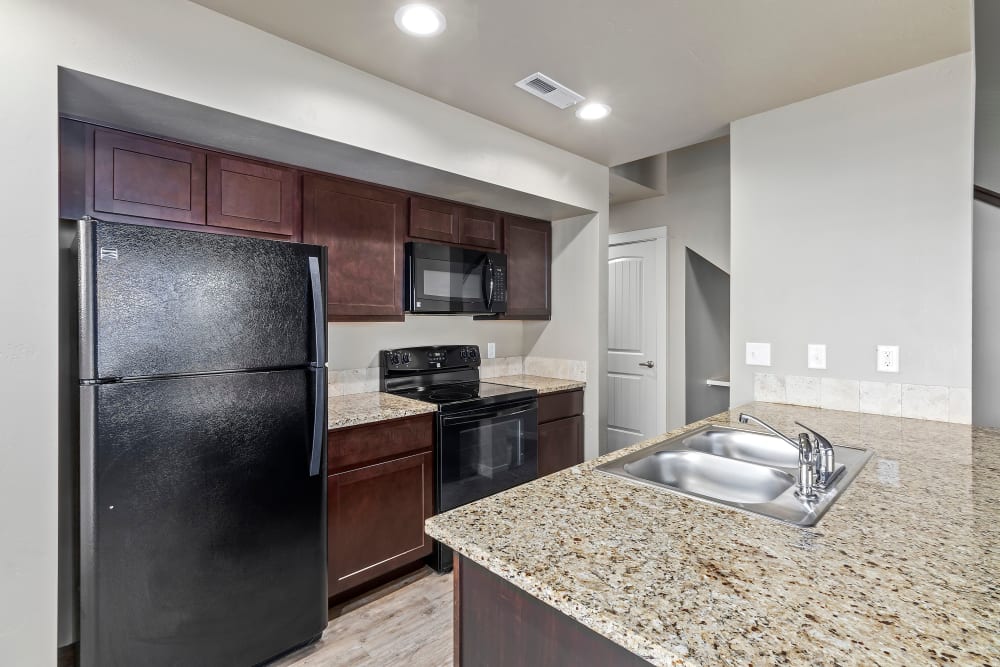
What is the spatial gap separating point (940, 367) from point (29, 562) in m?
3.25

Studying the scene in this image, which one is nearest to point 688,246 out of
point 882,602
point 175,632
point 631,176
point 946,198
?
point 631,176

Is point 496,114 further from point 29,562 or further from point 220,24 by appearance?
point 29,562

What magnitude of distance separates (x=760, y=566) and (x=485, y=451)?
199 centimetres

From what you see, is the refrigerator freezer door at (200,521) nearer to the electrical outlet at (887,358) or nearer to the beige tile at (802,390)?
the beige tile at (802,390)

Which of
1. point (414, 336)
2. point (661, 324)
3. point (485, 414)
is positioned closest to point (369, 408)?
point (485, 414)

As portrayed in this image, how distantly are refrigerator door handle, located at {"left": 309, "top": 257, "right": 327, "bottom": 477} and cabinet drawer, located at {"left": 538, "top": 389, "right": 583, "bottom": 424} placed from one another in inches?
61.1

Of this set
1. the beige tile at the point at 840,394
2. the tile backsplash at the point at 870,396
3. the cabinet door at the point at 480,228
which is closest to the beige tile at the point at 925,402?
the tile backsplash at the point at 870,396

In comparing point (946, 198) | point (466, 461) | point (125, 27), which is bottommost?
point (466, 461)

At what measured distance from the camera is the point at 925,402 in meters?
2.02

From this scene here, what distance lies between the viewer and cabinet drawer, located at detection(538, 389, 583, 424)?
10.4 feet

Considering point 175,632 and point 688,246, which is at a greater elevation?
point 688,246

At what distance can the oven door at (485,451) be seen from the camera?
2559 millimetres

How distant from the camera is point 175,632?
63.1 inches

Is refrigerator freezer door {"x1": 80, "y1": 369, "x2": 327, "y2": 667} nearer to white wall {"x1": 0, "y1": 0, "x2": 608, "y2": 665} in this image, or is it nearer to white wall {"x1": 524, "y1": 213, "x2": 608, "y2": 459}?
white wall {"x1": 0, "y1": 0, "x2": 608, "y2": 665}
